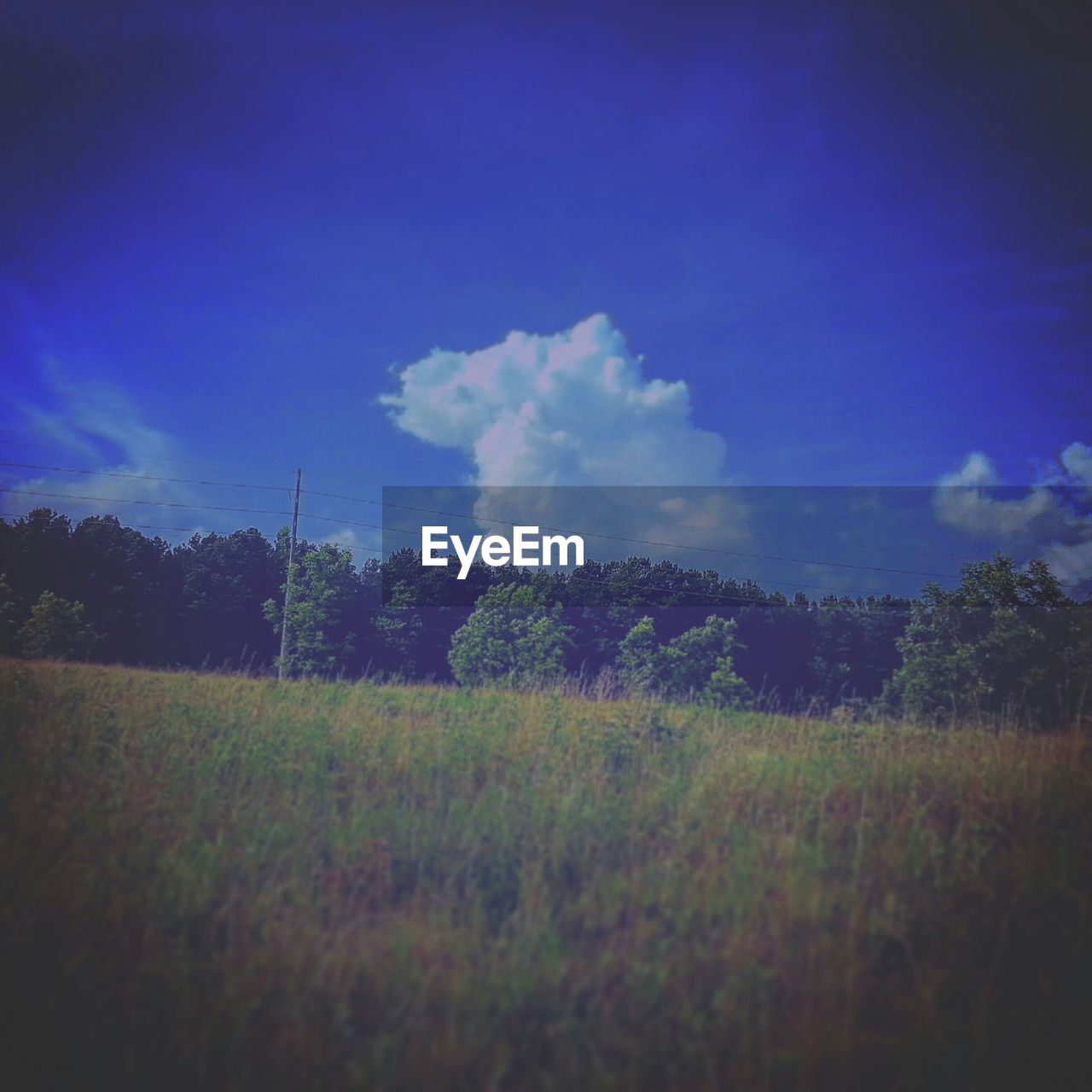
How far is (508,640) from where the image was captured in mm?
45688

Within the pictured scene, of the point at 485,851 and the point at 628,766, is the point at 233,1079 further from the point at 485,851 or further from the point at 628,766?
the point at 628,766

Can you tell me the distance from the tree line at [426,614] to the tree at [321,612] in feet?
0.47

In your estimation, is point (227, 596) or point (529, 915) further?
point (227, 596)

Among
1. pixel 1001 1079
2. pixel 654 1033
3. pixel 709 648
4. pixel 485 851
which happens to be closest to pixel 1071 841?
pixel 1001 1079

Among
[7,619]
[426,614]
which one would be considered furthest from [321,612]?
[7,619]

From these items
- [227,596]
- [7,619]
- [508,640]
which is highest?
[227,596]

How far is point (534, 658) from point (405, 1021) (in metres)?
40.1

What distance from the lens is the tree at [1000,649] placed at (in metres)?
26.7

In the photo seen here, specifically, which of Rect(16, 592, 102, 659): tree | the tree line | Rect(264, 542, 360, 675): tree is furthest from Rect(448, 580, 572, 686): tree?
Rect(16, 592, 102, 659): tree

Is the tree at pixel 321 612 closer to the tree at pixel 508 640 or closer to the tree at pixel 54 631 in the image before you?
the tree at pixel 508 640

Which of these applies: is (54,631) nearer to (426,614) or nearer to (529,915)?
(426,614)

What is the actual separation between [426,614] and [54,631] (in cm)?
2762

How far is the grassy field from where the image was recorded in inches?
138

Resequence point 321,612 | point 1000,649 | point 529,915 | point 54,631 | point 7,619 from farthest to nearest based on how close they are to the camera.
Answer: point 321,612
point 7,619
point 54,631
point 1000,649
point 529,915
